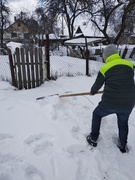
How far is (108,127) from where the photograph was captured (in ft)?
10.7

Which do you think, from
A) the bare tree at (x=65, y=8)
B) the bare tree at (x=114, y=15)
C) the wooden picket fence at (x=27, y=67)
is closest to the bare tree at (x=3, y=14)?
the bare tree at (x=65, y=8)

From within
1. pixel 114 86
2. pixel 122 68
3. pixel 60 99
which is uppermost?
pixel 122 68

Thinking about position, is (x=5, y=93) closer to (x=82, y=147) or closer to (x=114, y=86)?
(x=82, y=147)

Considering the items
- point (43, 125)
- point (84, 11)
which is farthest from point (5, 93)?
point (84, 11)

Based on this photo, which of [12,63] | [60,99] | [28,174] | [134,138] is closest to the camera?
[28,174]

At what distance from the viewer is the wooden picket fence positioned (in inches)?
203

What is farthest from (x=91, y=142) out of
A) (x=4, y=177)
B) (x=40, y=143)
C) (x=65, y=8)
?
(x=65, y=8)

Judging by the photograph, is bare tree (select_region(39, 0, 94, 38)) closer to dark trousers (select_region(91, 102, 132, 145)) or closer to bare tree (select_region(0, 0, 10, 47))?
bare tree (select_region(0, 0, 10, 47))

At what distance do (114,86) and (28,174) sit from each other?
63.4 inches

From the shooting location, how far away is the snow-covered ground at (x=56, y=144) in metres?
2.27

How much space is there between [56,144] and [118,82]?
54.7 inches

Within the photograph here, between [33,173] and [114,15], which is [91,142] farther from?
[114,15]

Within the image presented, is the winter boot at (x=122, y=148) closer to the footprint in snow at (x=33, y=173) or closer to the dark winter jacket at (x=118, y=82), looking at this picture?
the dark winter jacket at (x=118, y=82)

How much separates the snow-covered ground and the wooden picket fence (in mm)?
1165
